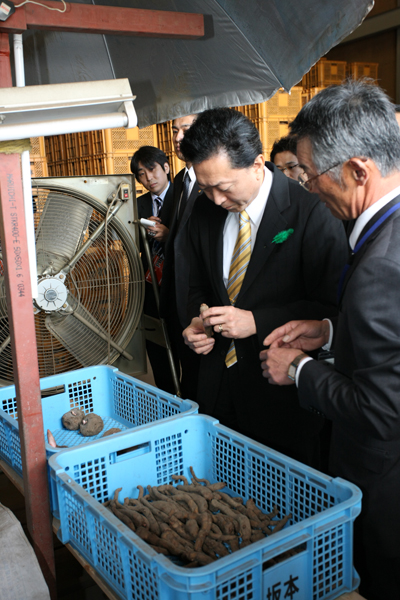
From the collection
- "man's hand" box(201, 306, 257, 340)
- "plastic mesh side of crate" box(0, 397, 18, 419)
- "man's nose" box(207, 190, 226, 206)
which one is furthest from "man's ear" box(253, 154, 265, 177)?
"plastic mesh side of crate" box(0, 397, 18, 419)

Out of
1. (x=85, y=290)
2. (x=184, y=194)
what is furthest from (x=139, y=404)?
(x=184, y=194)

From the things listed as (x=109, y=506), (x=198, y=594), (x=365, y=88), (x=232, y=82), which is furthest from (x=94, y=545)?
(x=232, y=82)

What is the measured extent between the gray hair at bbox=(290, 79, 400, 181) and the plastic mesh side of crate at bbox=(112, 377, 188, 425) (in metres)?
0.83

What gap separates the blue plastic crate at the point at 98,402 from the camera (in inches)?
64.5

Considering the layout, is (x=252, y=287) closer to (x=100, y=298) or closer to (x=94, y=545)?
(x=94, y=545)

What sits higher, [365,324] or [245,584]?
[365,324]

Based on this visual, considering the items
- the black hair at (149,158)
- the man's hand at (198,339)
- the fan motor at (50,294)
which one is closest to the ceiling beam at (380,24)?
the black hair at (149,158)

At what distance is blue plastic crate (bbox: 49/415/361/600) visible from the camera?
33.4 inches

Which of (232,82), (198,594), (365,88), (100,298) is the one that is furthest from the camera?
(100,298)

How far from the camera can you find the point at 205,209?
1.89m

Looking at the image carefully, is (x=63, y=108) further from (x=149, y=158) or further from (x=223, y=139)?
(x=149, y=158)

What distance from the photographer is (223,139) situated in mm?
1527

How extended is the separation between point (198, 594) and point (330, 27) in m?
1.72

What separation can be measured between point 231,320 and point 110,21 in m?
1.10
